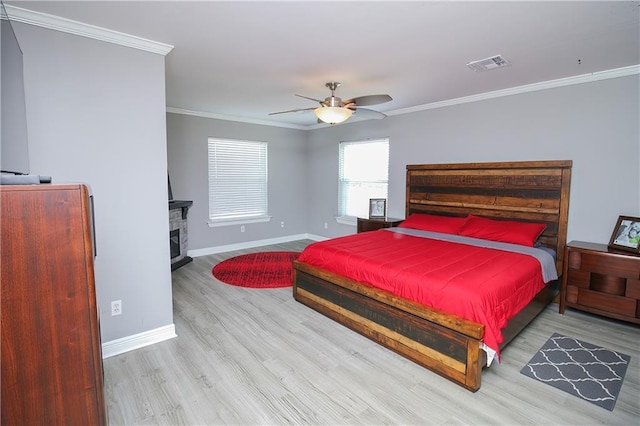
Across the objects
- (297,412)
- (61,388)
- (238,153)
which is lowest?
(297,412)

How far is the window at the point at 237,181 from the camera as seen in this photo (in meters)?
5.87

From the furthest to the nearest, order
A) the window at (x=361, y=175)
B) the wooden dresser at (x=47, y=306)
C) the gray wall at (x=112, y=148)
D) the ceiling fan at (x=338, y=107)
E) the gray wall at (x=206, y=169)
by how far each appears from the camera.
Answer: the window at (x=361, y=175)
the gray wall at (x=206, y=169)
the ceiling fan at (x=338, y=107)
the gray wall at (x=112, y=148)
the wooden dresser at (x=47, y=306)

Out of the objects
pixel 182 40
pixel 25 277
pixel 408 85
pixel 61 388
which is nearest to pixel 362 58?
pixel 408 85

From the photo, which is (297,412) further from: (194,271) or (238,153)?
(238,153)

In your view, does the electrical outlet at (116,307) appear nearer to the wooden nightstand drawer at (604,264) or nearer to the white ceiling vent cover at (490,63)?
the white ceiling vent cover at (490,63)

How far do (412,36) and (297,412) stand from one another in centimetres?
272

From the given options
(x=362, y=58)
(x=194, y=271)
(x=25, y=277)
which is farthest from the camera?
(x=194, y=271)

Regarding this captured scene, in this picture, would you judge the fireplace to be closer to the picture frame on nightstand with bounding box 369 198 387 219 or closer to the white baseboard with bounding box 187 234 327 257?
the white baseboard with bounding box 187 234 327 257

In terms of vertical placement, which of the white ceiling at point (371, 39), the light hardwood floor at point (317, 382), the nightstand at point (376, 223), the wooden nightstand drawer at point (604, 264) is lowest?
the light hardwood floor at point (317, 382)

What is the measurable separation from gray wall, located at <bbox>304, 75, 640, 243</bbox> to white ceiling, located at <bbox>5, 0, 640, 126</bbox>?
30 centimetres

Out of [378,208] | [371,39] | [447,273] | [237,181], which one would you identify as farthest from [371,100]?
[237,181]

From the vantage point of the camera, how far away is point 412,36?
251 cm

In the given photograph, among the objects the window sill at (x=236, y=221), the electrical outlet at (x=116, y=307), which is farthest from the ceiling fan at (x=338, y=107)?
the window sill at (x=236, y=221)

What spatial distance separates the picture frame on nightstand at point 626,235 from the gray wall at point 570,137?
17 centimetres
